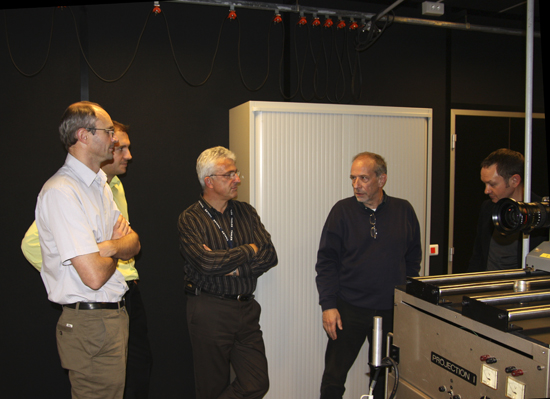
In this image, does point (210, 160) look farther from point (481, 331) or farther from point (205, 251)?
point (481, 331)

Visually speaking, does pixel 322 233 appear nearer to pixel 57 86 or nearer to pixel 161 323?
pixel 161 323

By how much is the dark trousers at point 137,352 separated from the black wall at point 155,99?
0.85 ft

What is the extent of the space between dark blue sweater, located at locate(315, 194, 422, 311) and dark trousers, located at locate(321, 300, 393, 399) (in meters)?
0.06

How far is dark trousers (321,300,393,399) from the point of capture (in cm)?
253

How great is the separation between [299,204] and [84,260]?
1454 millimetres

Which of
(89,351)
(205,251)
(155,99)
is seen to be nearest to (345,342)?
(205,251)

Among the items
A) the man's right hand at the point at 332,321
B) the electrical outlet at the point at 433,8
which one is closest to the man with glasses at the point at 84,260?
the man's right hand at the point at 332,321

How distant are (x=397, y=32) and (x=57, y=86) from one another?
280 cm

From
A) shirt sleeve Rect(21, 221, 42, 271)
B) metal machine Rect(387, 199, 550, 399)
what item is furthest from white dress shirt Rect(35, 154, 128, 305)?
metal machine Rect(387, 199, 550, 399)

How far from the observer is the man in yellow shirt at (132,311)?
2660mm

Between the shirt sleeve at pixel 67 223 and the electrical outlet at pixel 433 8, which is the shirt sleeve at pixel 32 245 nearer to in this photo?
the shirt sleeve at pixel 67 223

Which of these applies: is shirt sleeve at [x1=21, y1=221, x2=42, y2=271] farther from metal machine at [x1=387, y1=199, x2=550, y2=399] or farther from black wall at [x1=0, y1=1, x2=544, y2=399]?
metal machine at [x1=387, y1=199, x2=550, y2=399]

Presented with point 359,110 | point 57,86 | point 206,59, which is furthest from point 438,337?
point 57,86

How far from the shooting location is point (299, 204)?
9.23 feet
